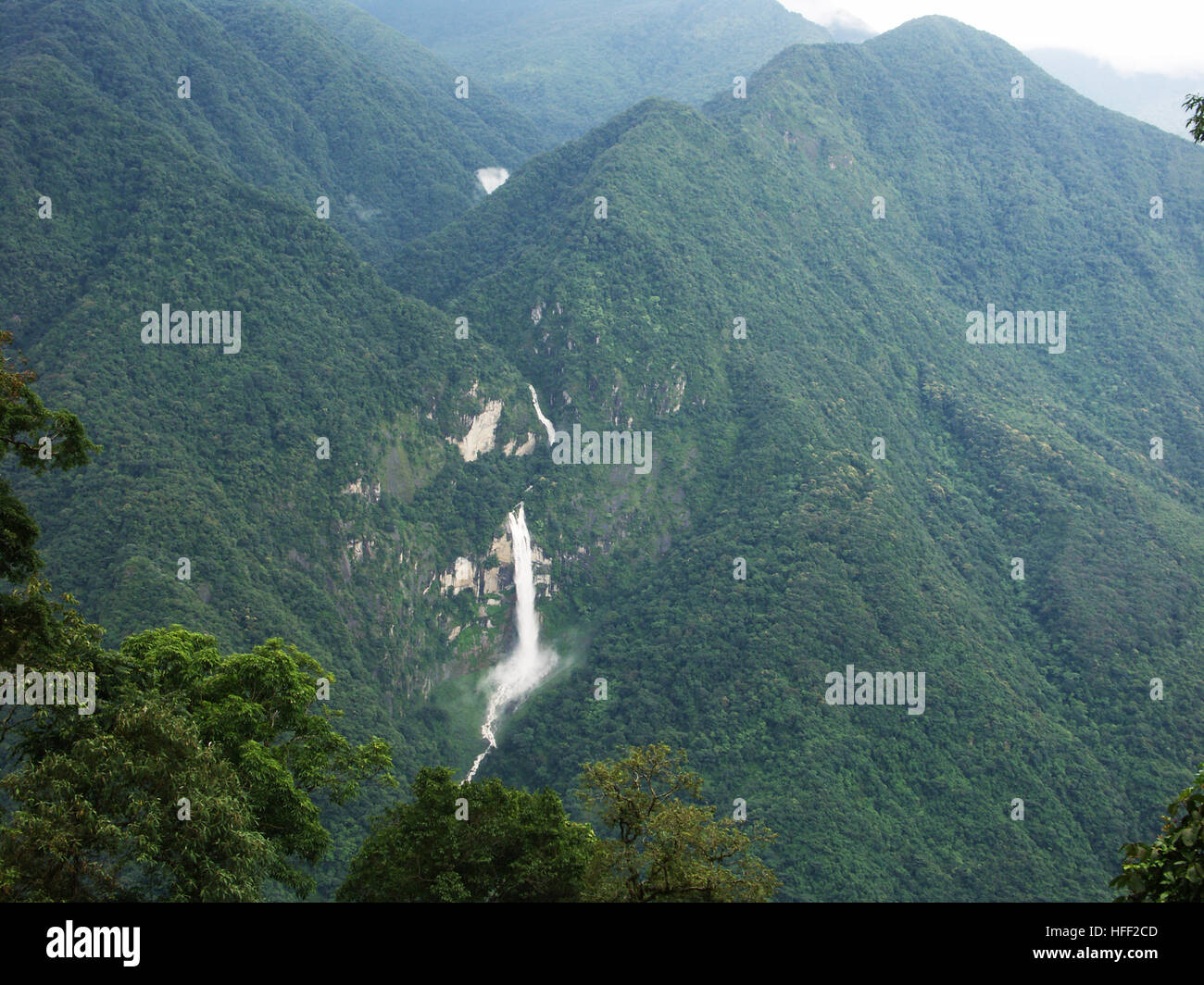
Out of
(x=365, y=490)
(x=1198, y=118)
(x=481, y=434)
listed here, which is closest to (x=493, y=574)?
(x=481, y=434)

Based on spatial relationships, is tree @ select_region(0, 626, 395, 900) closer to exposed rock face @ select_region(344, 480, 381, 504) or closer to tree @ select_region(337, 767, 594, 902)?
tree @ select_region(337, 767, 594, 902)

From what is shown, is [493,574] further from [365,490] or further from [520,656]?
[365,490]

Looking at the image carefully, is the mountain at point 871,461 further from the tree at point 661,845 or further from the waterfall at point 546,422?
the tree at point 661,845

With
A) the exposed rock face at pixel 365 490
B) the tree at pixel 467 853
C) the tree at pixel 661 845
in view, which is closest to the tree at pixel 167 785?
the tree at pixel 467 853

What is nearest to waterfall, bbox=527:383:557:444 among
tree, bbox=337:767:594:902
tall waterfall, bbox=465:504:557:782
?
tall waterfall, bbox=465:504:557:782
